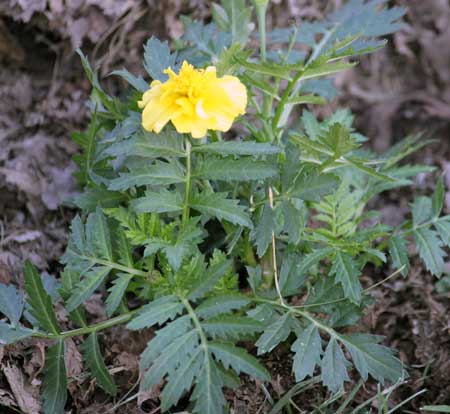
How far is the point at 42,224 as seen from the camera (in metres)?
2.11

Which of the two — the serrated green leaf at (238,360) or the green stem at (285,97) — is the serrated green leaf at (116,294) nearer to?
the serrated green leaf at (238,360)

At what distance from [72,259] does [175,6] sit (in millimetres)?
1260

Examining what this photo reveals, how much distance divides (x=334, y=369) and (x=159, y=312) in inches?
18.0

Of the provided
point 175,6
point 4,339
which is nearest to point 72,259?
point 4,339

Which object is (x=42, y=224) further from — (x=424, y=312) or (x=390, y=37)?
(x=390, y=37)

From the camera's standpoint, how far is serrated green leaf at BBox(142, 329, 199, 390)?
50.5 inches

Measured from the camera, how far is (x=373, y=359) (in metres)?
1.50

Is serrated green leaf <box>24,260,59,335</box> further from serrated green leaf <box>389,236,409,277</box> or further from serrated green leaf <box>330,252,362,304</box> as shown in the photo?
serrated green leaf <box>389,236,409,277</box>

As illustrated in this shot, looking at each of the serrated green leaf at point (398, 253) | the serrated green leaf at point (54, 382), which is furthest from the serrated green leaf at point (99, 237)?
the serrated green leaf at point (398, 253)

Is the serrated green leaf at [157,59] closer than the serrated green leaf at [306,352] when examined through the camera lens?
No

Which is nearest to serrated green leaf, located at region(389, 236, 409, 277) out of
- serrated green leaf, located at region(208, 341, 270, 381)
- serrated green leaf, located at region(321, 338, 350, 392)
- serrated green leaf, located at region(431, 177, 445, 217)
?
serrated green leaf, located at region(431, 177, 445, 217)

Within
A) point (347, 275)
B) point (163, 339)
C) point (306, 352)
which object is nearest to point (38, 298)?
point (163, 339)

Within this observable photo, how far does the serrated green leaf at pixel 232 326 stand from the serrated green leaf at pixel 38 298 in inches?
15.6

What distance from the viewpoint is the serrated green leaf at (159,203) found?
144cm
